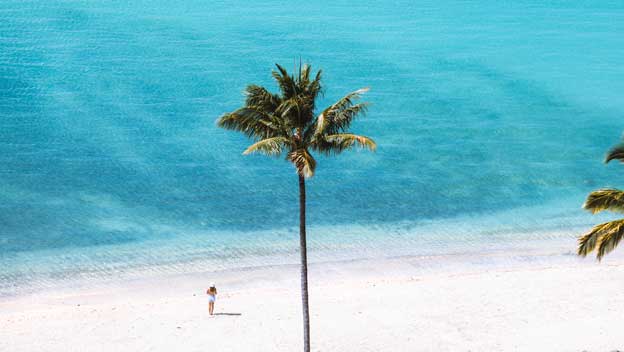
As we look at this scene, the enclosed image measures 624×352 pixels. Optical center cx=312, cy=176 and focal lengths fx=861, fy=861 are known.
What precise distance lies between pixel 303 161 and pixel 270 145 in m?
0.96

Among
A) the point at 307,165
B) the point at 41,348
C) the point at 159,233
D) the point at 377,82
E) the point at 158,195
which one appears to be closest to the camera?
the point at 307,165

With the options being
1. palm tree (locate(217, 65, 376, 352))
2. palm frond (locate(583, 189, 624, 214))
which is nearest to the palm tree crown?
palm tree (locate(217, 65, 376, 352))

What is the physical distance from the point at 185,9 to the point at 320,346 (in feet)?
148

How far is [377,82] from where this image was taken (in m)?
60.0

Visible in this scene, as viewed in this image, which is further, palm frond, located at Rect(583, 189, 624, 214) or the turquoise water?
the turquoise water

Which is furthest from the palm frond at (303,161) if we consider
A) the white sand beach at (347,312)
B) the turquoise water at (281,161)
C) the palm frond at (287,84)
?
the turquoise water at (281,161)

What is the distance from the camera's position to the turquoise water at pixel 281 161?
133 feet

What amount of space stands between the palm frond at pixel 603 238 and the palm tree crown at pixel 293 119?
584cm

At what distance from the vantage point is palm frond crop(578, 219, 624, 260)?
778 inches

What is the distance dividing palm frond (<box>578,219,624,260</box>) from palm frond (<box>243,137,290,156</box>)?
771 cm

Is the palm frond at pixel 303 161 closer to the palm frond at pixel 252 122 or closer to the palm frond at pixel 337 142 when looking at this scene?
the palm frond at pixel 337 142

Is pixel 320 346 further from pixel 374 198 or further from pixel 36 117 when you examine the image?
pixel 36 117

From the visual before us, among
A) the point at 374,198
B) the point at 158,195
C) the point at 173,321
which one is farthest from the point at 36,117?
the point at 173,321

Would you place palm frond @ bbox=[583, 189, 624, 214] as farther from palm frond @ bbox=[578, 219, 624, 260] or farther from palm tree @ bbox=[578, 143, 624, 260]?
palm frond @ bbox=[578, 219, 624, 260]
